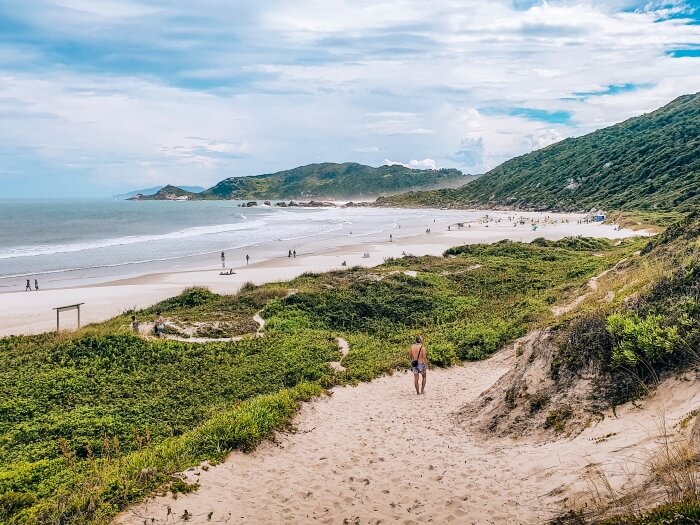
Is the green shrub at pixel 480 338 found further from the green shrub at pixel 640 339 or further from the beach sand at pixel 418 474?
the green shrub at pixel 640 339

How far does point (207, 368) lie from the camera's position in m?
17.4

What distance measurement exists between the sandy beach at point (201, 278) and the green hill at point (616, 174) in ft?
112

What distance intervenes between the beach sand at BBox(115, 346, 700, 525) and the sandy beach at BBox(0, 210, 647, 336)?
22478 mm

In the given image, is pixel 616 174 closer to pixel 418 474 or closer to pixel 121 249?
pixel 121 249

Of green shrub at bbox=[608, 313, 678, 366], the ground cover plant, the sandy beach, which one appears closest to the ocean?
the sandy beach

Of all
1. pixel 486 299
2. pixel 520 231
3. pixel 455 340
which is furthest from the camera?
pixel 520 231

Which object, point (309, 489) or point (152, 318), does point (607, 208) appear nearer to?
point (152, 318)

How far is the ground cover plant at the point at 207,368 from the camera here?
31.3 ft

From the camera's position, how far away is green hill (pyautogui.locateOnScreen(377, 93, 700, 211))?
9769cm

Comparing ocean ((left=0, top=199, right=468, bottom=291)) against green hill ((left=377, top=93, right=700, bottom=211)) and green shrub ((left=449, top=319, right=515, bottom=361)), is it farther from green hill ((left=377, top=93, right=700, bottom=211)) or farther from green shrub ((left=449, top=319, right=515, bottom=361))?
green hill ((left=377, top=93, right=700, bottom=211))

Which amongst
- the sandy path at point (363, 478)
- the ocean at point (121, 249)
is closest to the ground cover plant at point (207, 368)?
the sandy path at point (363, 478)

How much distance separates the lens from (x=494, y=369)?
1677 cm

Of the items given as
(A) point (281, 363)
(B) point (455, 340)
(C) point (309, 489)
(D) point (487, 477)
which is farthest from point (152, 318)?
(D) point (487, 477)

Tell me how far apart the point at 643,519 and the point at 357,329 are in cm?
1842
